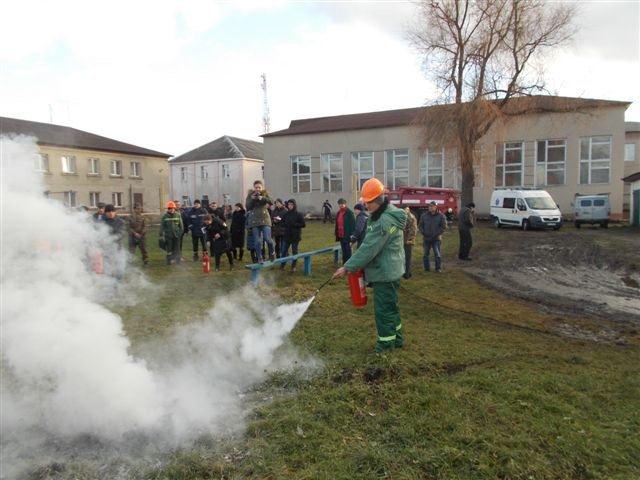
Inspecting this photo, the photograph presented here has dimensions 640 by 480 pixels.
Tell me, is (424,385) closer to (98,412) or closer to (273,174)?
(98,412)

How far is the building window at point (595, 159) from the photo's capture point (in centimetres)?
3372

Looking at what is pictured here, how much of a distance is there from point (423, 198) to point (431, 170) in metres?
9.65

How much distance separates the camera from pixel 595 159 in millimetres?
34031

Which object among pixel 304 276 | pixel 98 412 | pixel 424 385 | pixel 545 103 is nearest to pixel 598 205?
pixel 545 103

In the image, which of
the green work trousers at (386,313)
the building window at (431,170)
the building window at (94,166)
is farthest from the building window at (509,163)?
the green work trousers at (386,313)

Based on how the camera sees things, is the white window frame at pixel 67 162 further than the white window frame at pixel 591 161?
No

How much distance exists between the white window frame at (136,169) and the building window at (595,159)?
37473 millimetres

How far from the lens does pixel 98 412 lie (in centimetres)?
449

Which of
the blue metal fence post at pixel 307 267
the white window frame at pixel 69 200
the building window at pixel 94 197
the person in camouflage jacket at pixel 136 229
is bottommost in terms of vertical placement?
the blue metal fence post at pixel 307 267

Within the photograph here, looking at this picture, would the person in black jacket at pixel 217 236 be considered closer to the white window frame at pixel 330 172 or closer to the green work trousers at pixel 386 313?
the green work trousers at pixel 386 313

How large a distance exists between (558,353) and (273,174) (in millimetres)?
39640

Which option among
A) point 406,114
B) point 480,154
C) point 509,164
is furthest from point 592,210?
point 406,114

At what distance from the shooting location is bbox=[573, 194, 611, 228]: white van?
27844 mm

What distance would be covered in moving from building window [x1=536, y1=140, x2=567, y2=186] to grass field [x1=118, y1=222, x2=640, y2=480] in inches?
1219
